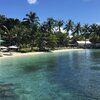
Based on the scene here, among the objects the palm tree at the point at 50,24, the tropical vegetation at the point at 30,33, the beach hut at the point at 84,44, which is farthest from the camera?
the beach hut at the point at 84,44

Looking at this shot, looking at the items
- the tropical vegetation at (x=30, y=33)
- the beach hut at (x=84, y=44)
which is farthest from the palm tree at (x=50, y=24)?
the beach hut at (x=84, y=44)

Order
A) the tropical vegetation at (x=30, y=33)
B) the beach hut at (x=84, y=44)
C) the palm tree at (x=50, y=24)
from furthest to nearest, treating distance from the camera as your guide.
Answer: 1. the beach hut at (x=84, y=44)
2. the palm tree at (x=50, y=24)
3. the tropical vegetation at (x=30, y=33)

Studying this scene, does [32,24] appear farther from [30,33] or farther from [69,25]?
[69,25]

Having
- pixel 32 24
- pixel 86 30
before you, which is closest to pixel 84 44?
pixel 86 30

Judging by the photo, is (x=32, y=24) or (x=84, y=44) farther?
(x=84, y=44)

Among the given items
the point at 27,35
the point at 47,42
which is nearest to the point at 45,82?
the point at 27,35

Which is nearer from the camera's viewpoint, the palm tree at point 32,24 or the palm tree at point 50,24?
the palm tree at point 32,24

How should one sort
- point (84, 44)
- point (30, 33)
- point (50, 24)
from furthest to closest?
point (84, 44) < point (50, 24) < point (30, 33)

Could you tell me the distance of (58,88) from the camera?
70.7 feet

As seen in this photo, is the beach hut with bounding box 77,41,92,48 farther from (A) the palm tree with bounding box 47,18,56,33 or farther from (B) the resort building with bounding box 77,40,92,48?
(A) the palm tree with bounding box 47,18,56,33

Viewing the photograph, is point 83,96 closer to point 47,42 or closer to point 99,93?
point 99,93

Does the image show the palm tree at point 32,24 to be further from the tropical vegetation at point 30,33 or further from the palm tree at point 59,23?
the palm tree at point 59,23

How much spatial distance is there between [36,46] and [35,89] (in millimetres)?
68987

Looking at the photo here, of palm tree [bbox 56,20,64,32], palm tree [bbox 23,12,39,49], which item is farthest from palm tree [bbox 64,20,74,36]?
palm tree [bbox 23,12,39,49]
